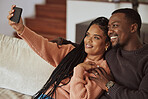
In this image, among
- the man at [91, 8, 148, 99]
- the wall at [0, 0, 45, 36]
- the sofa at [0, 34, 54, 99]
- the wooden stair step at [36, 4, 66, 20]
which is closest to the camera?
the man at [91, 8, 148, 99]

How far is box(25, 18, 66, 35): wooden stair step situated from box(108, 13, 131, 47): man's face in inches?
123

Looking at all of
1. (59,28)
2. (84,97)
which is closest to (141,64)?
(84,97)

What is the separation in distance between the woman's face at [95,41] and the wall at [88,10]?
2.18 m

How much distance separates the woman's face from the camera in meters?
1.41

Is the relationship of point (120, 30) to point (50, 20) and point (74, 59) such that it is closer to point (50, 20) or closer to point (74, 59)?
point (74, 59)

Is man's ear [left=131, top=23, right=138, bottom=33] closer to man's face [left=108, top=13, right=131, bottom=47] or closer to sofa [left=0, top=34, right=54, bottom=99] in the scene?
man's face [left=108, top=13, right=131, bottom=47]

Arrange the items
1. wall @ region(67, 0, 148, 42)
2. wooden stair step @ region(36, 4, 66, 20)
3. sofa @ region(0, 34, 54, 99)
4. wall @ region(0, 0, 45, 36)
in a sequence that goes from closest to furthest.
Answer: sofa @ region(0, 34, 54, 99), wall @ region(67, 0, 148, 42), wall @ region(0, 0, 45, 36), wooden stair step @ region(36, 4, 66, 20)

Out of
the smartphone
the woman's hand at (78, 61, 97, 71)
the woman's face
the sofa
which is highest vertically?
the smartphone

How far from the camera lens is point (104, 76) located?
1282 millimetres

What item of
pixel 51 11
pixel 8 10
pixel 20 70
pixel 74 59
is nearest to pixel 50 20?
pixel 51 11

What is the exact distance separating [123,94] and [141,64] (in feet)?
0.60

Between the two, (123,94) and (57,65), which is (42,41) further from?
(123,94)

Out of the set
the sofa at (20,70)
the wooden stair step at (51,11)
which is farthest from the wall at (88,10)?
the sofa at (20,70)

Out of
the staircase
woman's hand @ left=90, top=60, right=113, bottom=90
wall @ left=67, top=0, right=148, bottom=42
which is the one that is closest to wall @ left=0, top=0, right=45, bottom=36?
the staircase
